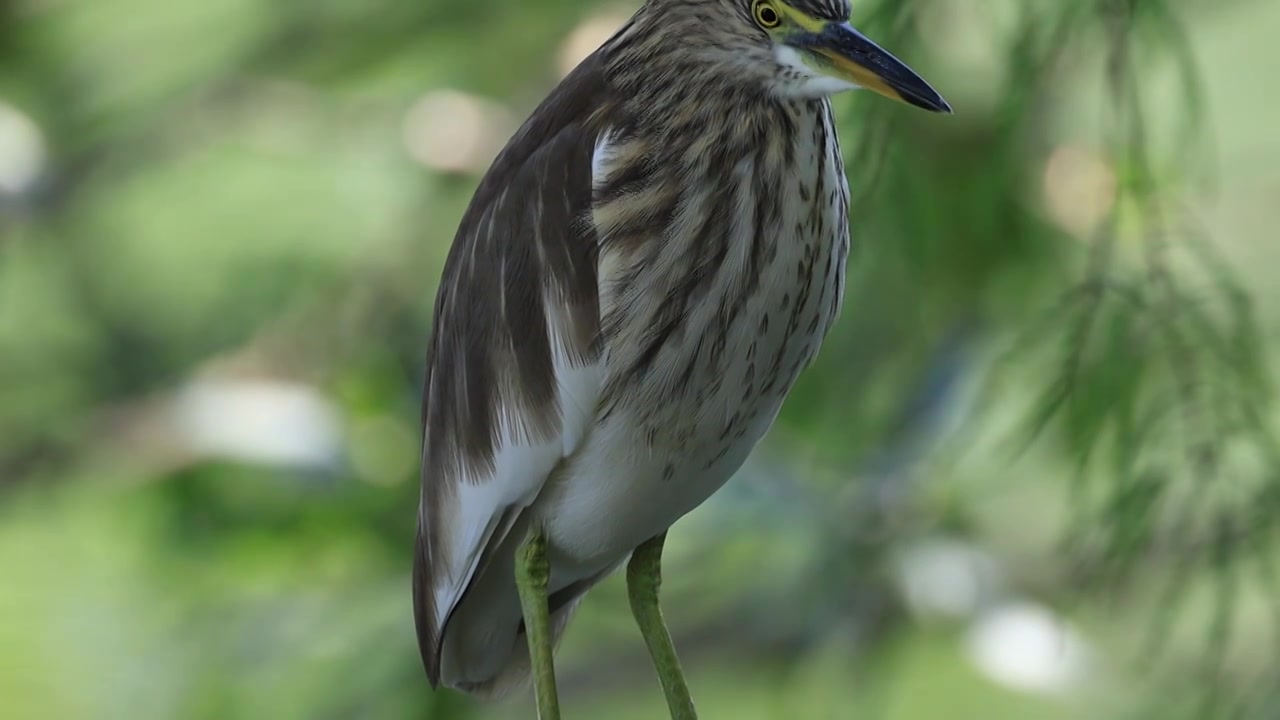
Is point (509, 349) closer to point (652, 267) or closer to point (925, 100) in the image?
point (652, 267)

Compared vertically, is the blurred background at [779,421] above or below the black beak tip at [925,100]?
above

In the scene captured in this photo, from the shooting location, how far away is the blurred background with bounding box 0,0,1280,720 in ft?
6.54

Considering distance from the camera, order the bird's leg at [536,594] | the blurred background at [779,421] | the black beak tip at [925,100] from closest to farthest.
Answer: the black beak tip at [925,100], the bird's leg at [536,594], the blurred background at [779,421]

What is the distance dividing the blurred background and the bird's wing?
0.50 meters

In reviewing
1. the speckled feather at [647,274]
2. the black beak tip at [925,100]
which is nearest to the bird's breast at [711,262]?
the speckled feather at [647,274]

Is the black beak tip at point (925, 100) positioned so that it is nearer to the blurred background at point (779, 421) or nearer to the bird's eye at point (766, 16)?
the bird's eye at point (766, 16)

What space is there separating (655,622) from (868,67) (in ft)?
2.03

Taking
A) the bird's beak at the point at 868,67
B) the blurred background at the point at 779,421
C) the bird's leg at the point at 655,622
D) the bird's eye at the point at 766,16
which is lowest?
the bird's leg at the point at 655,622

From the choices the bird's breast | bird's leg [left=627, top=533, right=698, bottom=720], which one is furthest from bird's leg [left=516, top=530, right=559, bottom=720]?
the bird's breast

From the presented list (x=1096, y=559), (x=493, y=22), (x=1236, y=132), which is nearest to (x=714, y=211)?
A: (x=1096, y=559)

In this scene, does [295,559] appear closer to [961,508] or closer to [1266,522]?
[961,508]

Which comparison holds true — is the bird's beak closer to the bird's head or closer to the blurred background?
the bird's head

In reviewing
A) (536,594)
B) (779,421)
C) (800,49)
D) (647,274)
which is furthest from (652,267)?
(779,421)

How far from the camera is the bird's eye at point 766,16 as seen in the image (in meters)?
1.27
